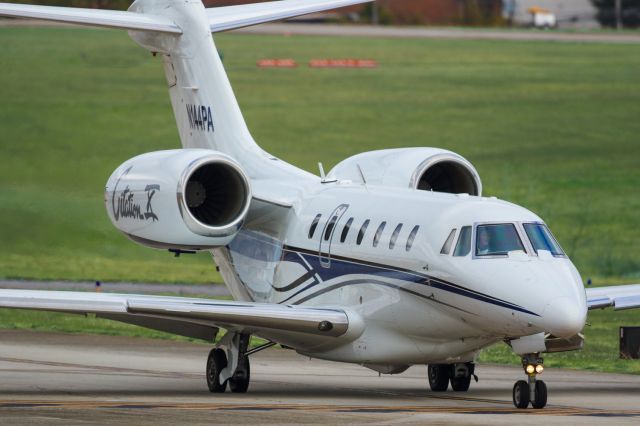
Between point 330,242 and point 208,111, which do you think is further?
point 208,111

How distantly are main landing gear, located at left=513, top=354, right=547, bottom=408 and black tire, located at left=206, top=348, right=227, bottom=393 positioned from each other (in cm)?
514

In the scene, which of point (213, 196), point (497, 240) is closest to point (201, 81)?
point (213, 196)

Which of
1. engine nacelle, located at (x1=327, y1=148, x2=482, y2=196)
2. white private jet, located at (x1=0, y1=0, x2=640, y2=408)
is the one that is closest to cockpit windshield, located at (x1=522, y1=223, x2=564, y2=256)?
white private jet, located at (x1=0, y1=0, x2=640, y2=408)

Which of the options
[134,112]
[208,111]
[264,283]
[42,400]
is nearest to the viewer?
[42,400]

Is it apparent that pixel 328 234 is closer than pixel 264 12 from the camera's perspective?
Yes

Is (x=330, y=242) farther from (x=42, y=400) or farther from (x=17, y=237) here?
(x=17, y=237)

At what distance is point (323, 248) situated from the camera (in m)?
23.3

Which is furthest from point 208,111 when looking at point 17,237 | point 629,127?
point 629,127

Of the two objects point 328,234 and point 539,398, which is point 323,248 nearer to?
point 328,234

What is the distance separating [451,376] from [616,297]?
9.19 ft

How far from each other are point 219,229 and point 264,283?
6.01ft

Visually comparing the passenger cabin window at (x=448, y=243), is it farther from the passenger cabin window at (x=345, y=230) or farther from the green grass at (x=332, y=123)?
the green grass at (x=332, y=123)

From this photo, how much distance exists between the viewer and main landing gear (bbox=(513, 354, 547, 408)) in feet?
64.5

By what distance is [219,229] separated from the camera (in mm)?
23547
